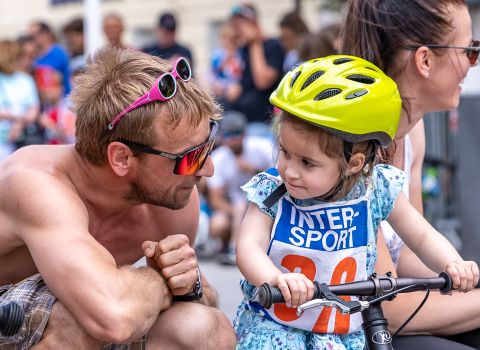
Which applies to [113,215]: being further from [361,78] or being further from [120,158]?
[361,78]

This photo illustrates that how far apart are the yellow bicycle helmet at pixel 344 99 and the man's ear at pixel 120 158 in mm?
650

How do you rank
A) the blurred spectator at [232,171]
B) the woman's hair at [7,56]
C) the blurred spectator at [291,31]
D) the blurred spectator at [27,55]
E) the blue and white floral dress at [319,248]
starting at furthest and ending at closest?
the blurred spectator at [27,55]
the woman's hair at [7,56]
the blurred spectator at [291,31]
the blurred spectator at [232,171]
the blue and white floral dress at [319,248]

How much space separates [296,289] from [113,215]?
1270 millimetres

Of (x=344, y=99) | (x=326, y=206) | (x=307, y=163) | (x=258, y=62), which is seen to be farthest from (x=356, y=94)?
(x=258, y=62)

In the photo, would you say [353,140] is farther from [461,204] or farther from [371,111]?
[461,204]

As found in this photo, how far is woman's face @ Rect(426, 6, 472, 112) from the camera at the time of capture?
3.57 m

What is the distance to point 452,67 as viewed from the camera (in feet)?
11.7

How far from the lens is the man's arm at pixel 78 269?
3025 mm

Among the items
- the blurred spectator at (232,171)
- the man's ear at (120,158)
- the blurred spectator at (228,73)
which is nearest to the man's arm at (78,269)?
the man's ear at (120,158)

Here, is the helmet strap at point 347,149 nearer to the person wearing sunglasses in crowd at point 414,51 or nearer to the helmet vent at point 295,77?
the helmet vent at point 295,77

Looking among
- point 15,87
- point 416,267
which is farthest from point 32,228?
point 15,87

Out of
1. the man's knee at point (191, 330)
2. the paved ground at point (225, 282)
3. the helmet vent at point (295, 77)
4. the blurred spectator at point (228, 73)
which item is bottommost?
the paved ground at point (225, 282)

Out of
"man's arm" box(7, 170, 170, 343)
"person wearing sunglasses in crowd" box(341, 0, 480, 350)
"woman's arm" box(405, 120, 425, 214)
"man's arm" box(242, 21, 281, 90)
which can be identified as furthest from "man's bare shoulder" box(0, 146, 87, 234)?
"man's arm" box(242, 21, 281, 90)

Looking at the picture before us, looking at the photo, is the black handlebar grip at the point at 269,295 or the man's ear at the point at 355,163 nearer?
the black handlebar grip at the point at 269,295
